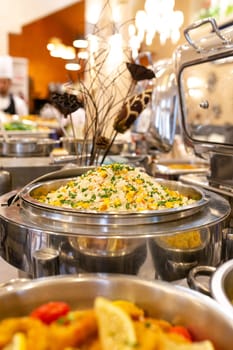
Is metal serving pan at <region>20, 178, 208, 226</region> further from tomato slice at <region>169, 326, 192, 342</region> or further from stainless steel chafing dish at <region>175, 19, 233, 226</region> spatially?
stainless steel chafing dish at <region>175, 19, 233, 226</region>

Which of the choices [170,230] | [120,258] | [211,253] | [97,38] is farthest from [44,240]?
[97,38]

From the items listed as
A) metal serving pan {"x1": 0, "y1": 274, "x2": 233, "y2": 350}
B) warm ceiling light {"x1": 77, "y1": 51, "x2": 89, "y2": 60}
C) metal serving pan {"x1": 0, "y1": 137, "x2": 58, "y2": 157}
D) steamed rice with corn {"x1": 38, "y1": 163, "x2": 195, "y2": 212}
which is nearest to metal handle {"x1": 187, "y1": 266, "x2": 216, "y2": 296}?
metal serving pan {"x1": 0, "y1": 274, "x2": 233, "y2": 350}

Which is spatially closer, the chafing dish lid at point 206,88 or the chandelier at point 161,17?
the chafing dish lid at point 206,88

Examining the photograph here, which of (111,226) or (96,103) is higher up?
(96,103)

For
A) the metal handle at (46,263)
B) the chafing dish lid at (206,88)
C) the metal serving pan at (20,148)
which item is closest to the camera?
the metal handle at (46,263)

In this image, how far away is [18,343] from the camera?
519 mm

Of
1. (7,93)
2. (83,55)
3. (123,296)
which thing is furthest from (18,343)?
(7,93)

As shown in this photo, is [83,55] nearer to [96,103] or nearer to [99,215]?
[96,103]

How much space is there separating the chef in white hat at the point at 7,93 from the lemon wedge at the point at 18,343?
17.3 ft

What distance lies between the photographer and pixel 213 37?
4.63 feet

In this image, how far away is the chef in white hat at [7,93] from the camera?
17.8ft

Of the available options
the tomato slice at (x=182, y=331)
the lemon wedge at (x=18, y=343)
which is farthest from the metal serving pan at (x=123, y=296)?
the lemon wedge at (x=18, y=343)

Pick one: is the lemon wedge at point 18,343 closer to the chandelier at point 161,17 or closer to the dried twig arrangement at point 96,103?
the dried twig arrangement at point 96,103

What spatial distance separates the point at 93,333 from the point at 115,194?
570 millimetres
